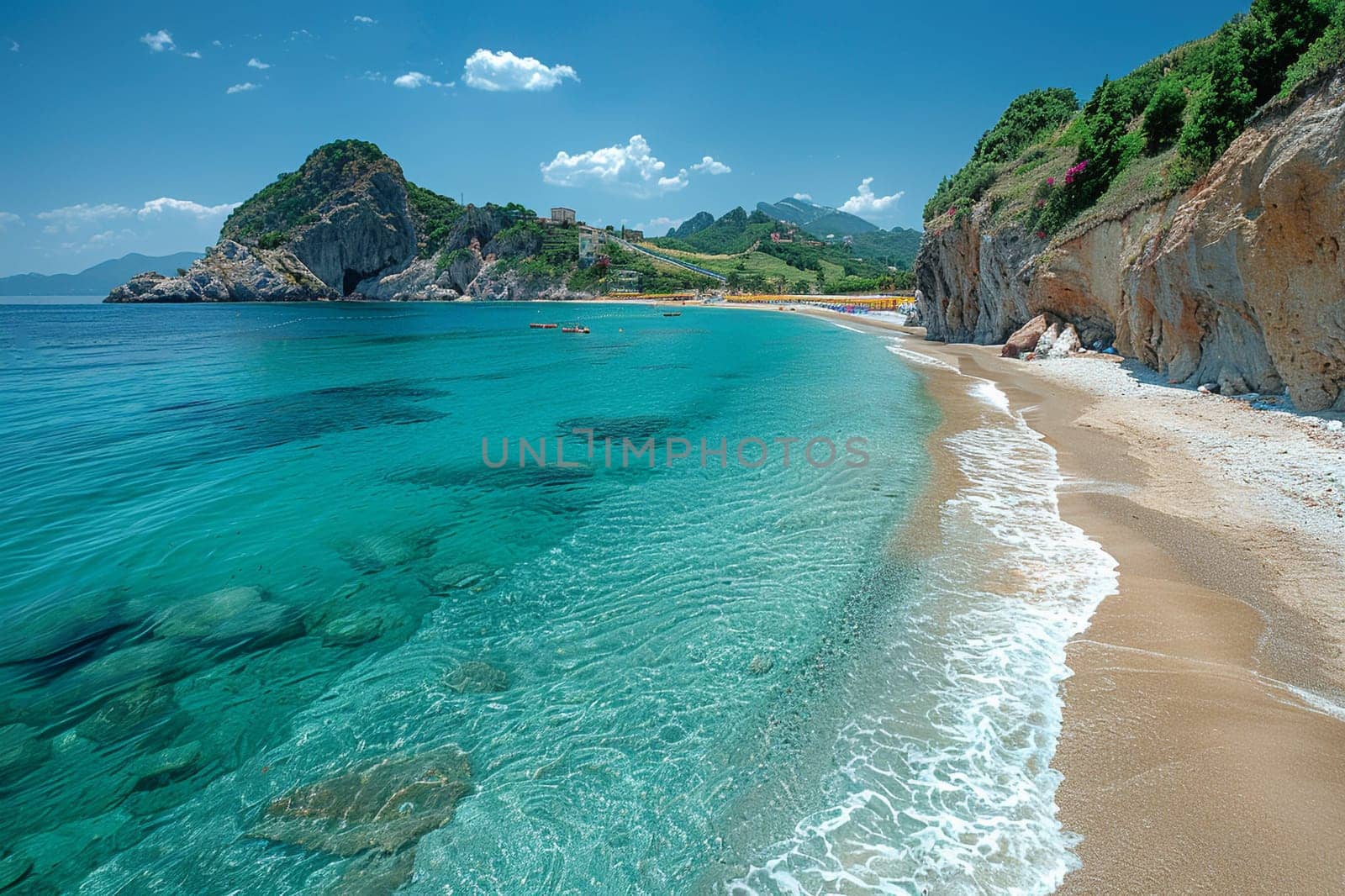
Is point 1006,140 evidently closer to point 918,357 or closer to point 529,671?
point 918,357

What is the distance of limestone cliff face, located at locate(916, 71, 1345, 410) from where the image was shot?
1306cm

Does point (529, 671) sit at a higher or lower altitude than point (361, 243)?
lower

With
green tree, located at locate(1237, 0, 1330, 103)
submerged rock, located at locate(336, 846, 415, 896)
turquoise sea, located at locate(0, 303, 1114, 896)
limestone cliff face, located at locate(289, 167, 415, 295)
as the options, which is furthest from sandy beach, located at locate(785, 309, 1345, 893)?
limestone cliff face, located at locate(289, 167, 415, 295)

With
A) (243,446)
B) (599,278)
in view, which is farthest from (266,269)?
(243,446)

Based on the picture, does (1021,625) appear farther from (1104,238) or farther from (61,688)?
(1104,238)

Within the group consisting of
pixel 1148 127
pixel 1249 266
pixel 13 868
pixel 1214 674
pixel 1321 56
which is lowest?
pixel 13 868

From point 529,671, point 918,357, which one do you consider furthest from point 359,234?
point 529,671

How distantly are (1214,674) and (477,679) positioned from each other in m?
8.28

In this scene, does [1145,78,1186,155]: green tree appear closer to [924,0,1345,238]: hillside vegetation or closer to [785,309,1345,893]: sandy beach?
[924,0,1345,238]: hillside vegetation

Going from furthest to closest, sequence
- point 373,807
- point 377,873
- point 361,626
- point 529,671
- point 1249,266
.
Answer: point 1249,266 → point 361,626 → point 529,671 → point 373,807 → point 377,873

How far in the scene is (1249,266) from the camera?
48.5ft

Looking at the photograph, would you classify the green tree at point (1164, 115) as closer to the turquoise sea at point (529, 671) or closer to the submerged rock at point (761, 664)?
the turquoise sea at point (529, 671)

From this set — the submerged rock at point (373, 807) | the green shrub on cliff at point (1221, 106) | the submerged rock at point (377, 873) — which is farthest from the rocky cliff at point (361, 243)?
the submerged rock at point (377, 873)

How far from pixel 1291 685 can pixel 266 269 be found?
17047 cm
